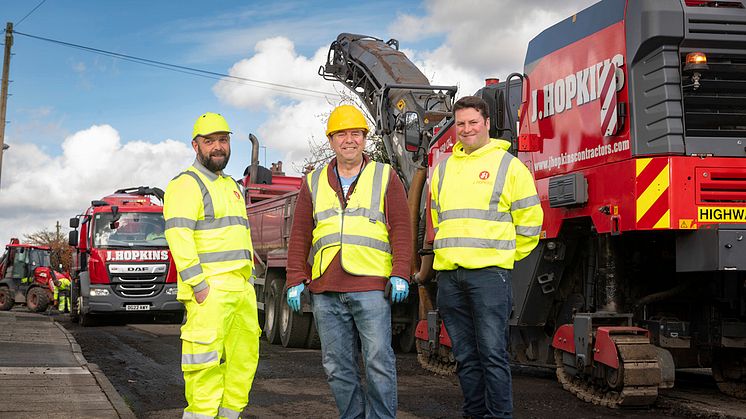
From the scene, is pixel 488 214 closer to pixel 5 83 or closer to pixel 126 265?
pixel 126 265

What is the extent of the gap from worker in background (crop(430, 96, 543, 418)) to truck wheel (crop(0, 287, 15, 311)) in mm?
28634

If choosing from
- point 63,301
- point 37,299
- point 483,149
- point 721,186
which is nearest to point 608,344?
point 721,186

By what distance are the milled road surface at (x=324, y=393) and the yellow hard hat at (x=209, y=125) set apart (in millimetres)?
2579

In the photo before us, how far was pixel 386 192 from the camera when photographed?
5250mm

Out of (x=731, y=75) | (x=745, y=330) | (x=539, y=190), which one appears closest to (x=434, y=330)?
(x=539, y=190)

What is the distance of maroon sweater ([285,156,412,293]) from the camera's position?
5.10 meters

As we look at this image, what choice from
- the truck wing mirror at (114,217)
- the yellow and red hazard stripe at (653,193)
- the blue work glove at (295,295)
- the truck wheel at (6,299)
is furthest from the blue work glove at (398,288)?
the truck wheel at (6,299)

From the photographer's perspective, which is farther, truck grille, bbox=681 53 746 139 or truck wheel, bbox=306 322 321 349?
truck wheel, bbox=306 322 321 349

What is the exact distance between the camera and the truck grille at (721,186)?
695cm

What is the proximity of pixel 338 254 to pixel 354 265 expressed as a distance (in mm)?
119

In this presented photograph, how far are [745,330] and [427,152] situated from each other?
4577mm

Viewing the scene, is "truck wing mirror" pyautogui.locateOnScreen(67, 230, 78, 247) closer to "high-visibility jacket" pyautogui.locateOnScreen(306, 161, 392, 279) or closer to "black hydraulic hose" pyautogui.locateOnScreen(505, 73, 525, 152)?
"black hydraulic hose" pyautogui.locateOnScreen(505, 73, 525, 152)

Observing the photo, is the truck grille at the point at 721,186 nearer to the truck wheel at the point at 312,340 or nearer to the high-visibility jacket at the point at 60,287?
the truck wheel at the point at 312,340

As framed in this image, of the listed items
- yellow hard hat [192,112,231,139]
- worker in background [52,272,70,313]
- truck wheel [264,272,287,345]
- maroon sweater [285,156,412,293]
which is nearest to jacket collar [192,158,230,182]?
yellow hard hat [192,112,231,139]
